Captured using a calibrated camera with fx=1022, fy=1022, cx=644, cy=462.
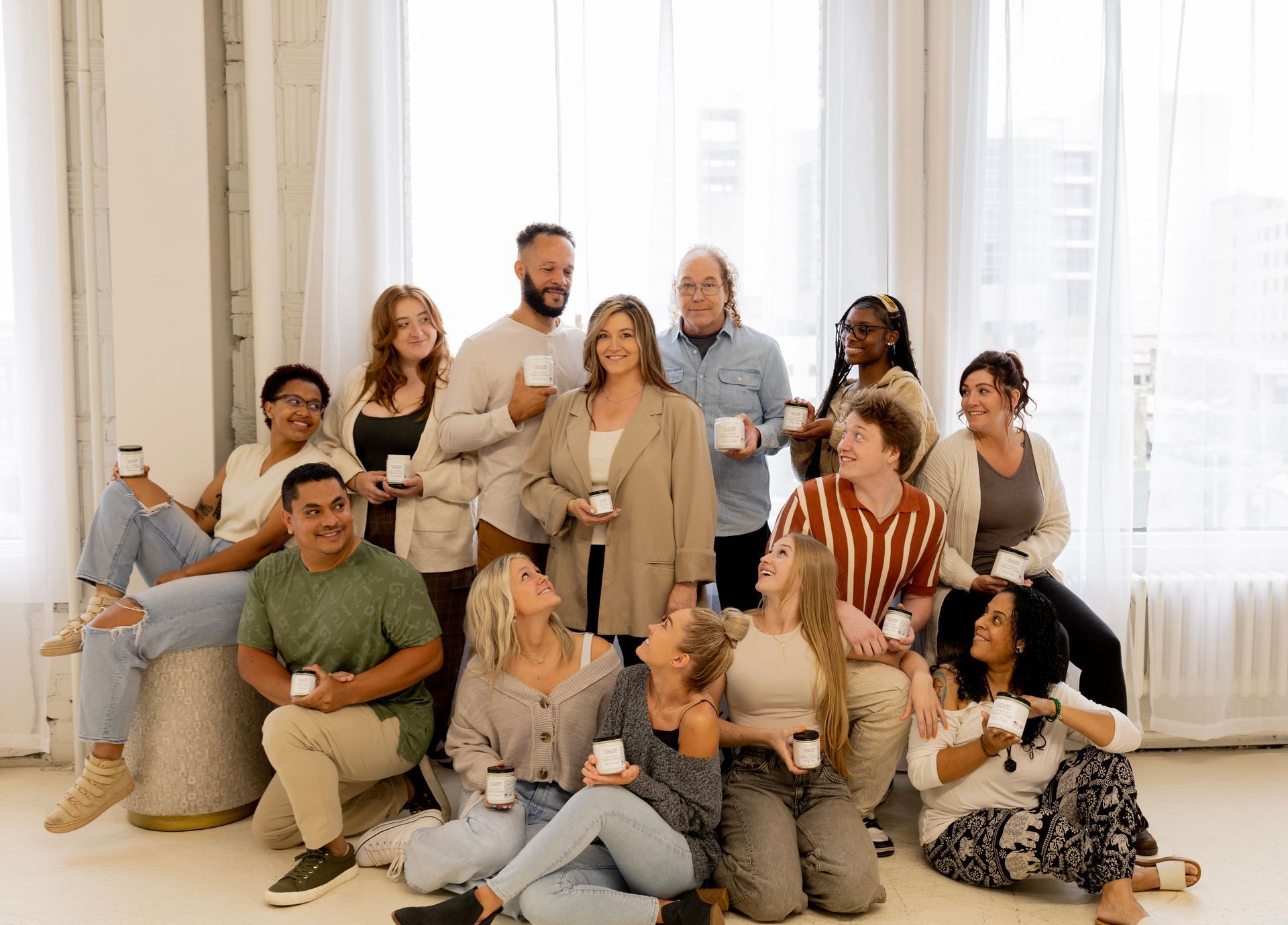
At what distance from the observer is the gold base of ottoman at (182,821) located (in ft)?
10.5

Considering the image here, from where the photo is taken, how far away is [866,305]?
346cm

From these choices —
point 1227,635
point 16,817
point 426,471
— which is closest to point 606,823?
point 426,471

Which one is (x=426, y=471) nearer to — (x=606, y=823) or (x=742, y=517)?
(x=742, y=517)

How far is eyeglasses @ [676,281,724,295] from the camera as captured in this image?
3418mm

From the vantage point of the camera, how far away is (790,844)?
8.96 ft

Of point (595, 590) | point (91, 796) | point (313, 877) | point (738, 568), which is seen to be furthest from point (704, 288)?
point (91, 796)

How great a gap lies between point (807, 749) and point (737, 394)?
128 centimetres

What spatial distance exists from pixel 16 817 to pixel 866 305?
3265 mm

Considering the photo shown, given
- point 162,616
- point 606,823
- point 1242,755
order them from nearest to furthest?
point 606,823, point 162,616, point 1242,755

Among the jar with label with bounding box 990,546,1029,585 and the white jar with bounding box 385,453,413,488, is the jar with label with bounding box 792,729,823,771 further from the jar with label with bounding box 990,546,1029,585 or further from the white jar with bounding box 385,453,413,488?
the white jar with bounding box 385,453,413,488

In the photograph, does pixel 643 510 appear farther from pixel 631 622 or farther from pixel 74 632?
pixel 74 632

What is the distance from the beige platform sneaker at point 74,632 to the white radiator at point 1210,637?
3614 millimetres

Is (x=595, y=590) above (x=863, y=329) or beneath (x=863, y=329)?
beneath

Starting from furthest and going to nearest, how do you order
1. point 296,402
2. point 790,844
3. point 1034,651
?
point 296,402 → point 1034,651 → point 790,844
